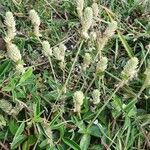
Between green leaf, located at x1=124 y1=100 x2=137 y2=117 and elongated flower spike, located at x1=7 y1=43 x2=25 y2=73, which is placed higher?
elongated flower spike, located at x1=7 y1=43 x2=25 y2=73

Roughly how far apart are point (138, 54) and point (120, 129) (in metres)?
0.37

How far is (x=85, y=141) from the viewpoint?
59.5 inches

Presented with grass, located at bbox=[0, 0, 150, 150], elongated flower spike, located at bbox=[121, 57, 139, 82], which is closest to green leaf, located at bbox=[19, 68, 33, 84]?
grass, located at bbox=[0, 0, 150, 150]

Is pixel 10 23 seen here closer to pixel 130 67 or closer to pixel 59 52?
pixel 59 52

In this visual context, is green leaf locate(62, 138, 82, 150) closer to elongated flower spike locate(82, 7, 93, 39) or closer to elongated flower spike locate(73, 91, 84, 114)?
elongated flower spike locate(73, 91, 84, 114)

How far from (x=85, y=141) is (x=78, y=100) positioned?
6.5 inches

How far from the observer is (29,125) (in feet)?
4.89

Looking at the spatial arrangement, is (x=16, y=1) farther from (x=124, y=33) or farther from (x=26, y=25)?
(x=124, y=33)

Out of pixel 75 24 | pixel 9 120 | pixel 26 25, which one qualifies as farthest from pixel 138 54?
pixel 9 120

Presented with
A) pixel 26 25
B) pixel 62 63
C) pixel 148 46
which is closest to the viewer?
pixel 62 63

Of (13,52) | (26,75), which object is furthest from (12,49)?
(26,75)

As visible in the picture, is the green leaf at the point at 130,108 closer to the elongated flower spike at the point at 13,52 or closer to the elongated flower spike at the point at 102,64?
the elongated flower spike at the point at 102,64

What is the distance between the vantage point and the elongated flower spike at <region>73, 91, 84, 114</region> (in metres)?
1.42

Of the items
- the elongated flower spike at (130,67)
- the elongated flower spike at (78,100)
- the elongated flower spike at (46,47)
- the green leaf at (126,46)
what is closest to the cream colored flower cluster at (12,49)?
the elongated flower spike at (46,47)
